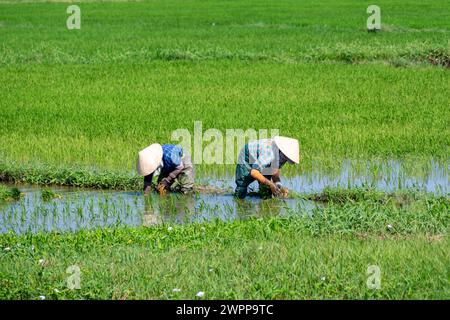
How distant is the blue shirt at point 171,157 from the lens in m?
9.07

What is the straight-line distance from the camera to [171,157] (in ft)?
29.7

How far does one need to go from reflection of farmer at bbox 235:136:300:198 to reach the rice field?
207 millimetres

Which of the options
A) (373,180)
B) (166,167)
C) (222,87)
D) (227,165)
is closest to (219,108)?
(222,87)

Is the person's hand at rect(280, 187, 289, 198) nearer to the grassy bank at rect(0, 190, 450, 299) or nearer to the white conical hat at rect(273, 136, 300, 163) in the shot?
the white conical hat at rect(273, 136, 300, 163)

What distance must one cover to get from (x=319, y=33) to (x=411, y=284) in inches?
599

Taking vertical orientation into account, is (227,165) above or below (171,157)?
below

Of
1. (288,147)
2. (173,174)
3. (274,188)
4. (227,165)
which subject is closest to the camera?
(288,147)

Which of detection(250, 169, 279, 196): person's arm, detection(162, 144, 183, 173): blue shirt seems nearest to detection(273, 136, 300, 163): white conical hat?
detection(250, 169, 279, 196): person's arm

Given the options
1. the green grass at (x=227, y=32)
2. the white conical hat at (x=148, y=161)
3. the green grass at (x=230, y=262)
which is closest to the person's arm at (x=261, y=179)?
the white conical hat at (x=148, y=161)

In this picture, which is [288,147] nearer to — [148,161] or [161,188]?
[148,161]

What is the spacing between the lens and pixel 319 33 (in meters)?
20.8

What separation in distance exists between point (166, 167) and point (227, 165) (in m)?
1.35
